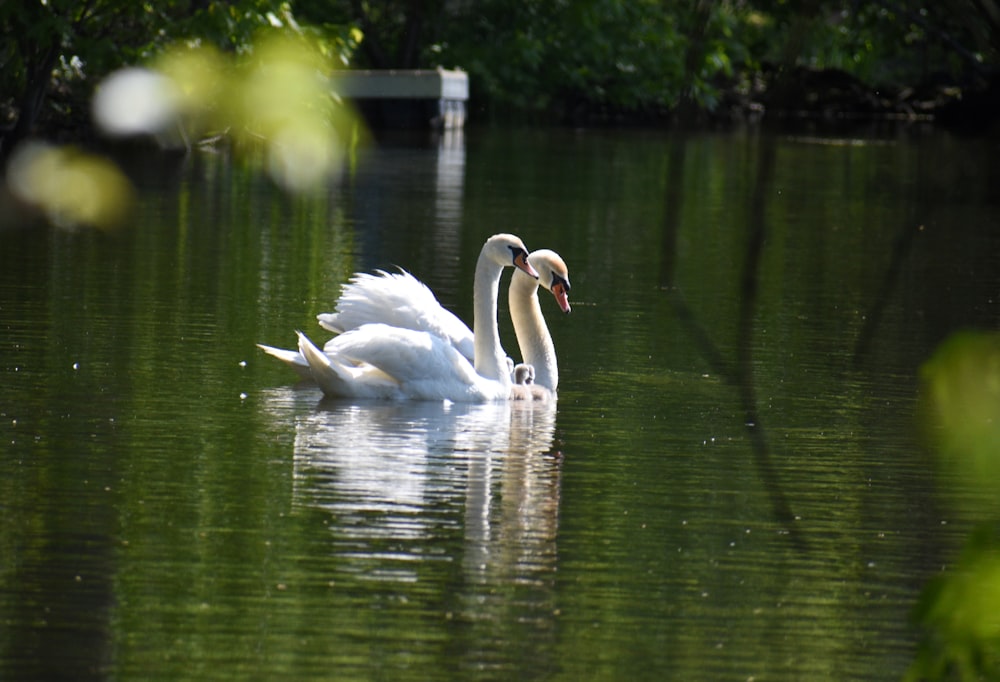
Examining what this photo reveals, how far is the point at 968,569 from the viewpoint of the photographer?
2428 millimetres

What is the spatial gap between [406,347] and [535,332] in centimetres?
137

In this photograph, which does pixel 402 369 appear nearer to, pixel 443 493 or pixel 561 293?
pixel 561 293

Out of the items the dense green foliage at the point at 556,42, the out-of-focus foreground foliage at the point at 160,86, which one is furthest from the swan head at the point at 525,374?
the out-of-focus foreground foliage at the point at 160,86

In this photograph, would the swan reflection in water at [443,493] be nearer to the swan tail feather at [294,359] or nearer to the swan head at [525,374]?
the swan head at [525,374]

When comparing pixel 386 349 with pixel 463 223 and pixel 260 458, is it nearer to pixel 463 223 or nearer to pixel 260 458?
pixel 260 458

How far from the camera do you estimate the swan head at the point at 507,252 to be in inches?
478

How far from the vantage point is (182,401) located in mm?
10570

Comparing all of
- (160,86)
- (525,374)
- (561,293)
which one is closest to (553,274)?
(561,293)

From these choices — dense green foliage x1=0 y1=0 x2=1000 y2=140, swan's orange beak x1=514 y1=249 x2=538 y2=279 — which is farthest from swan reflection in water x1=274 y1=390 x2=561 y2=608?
dense green foliage x1=0 y1=0 x2=1000 y2=140

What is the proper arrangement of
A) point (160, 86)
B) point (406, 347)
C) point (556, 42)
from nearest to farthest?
point (406, 347)
point (160, 86)
point (556, 42)

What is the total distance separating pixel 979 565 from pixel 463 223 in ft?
67.8

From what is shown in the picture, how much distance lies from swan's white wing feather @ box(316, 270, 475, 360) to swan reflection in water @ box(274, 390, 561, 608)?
2.40 ft

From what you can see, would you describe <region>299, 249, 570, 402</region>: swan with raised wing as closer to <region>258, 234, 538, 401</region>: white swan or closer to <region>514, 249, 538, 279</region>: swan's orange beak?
<region>258, 234, 538, 401</region>: white swan

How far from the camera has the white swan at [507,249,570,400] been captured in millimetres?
11594
